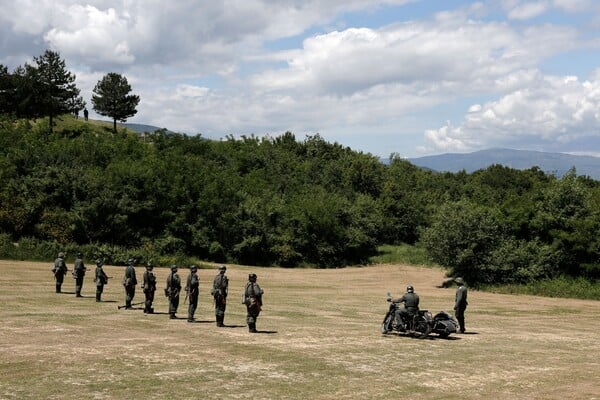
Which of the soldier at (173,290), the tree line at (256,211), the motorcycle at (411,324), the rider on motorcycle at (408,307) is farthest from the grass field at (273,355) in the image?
the tree line at (256,211)

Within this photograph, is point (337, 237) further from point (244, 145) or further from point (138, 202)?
point (244, 145)

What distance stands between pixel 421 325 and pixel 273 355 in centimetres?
740

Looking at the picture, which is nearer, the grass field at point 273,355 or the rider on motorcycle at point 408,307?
the grass field at point 273,355

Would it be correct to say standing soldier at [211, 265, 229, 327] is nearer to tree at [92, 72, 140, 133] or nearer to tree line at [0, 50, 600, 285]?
tree line at [0, 50, 600, 285]

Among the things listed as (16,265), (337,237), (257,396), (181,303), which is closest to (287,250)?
(337,237)

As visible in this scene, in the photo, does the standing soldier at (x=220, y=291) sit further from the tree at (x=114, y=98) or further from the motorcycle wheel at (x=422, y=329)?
the tree at (x=114, y=98)

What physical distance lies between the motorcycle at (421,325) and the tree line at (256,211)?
108 feet

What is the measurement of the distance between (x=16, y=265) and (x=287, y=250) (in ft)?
117

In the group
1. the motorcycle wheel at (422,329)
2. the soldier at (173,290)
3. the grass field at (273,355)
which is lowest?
the grass field at (273,355)

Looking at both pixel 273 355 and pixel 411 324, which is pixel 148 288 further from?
pixel 411 324

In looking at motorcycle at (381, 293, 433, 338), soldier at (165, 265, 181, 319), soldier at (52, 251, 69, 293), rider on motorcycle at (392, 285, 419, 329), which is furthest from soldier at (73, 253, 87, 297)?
rider on motorcycle at (392, 285, 419, 329)

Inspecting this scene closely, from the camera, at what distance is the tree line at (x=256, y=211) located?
5559 centimetres

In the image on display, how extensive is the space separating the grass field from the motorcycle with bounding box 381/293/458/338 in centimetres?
49

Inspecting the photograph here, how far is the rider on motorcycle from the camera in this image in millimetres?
22422
